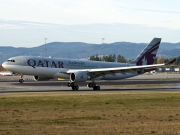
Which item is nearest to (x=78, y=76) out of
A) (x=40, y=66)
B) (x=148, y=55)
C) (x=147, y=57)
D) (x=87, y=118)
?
(x=40, y=66)

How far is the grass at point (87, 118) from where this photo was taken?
2042 cm

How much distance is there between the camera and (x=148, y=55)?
6800cm

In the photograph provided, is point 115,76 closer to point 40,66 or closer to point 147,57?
point 147,57

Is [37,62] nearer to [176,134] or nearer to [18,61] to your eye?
[18,61]

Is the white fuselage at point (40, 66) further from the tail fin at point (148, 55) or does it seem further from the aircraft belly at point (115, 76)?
the tail fin at point (148, 55)

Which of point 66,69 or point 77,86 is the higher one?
point 66,69

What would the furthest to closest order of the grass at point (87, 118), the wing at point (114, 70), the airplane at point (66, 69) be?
the wing at point (114, 70)
the airplane at point (66, 69)
the grass at point (87, 118)

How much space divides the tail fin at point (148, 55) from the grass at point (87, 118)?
3310cm

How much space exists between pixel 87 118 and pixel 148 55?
4396 cm

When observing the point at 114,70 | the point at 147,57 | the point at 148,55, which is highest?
the point at 148,55

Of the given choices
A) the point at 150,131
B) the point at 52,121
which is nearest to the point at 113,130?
the point at 150,131

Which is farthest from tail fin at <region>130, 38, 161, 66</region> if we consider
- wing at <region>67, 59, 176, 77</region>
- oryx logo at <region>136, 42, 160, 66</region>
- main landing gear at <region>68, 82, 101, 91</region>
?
main landing gear at <region>68, 82, 101, 91</region>

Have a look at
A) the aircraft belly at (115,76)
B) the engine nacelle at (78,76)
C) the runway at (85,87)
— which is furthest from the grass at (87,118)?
the aircraft belly at (115,76)

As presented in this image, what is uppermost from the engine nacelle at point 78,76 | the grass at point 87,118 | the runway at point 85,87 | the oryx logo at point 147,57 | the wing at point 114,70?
the oryx logo at point 147,57
